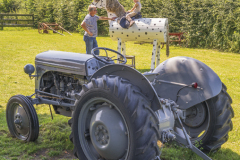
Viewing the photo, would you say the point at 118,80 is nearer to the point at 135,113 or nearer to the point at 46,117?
the point at 135,113

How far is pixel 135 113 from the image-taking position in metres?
2.23

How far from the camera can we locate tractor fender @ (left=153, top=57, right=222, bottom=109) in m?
3.12

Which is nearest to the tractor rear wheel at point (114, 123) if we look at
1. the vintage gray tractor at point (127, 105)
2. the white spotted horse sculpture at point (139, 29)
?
the vintage gray tractor at point (127, 105)

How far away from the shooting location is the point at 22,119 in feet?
12.2

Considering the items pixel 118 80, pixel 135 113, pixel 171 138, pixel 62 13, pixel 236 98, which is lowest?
pixel 236 98

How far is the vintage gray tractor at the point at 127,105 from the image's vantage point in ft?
7.54

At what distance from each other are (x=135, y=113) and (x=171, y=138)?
1.93 feet

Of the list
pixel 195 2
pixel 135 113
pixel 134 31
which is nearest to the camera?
pixel 135 113

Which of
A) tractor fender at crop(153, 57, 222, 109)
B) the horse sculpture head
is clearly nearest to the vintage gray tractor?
tractor fender at crop(153, 57, 222, 109)

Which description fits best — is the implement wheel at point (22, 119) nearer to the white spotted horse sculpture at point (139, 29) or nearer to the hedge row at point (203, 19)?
the white spotted horse sculpture at point (139, 29)

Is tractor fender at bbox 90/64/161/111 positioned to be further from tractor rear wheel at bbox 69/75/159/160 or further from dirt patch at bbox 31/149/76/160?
dirt patch at bbox 31/149/76/160

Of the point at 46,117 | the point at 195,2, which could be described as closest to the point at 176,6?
the point at 195,2

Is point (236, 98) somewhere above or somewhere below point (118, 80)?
below

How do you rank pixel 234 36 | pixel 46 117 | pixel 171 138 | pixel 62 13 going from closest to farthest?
1. pixel 171 138
2. pixel 46 117
3. pixel 234 36
4. pixel 62 13
